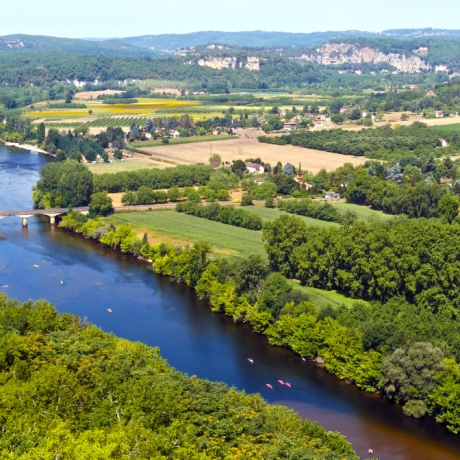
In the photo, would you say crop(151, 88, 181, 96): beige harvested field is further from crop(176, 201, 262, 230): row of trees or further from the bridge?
crop(176, 201, 262, 230): row of trees

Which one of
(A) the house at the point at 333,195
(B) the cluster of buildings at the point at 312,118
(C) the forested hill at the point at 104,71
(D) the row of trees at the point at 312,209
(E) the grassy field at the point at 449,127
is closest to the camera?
(D) the row of trees at the point at 312,209

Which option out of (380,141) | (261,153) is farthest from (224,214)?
(380,141)

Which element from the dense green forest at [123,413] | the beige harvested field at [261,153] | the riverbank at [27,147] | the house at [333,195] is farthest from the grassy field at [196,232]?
the riverbank at [27,147]

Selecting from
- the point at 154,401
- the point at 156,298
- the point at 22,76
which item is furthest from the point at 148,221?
the point at 22,76

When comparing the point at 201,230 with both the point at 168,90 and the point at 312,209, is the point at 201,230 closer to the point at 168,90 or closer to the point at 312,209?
the point at 312,209

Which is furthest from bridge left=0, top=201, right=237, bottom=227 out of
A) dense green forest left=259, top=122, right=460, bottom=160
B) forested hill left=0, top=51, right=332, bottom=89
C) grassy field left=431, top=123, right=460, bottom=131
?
forested hill left=0, top=51, right=332, bottom=89

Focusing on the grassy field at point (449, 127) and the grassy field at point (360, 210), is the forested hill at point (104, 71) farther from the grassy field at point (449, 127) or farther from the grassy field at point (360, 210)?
the grassy field at point (360, 210)

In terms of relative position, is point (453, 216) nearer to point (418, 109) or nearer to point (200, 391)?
point (200, 391)
